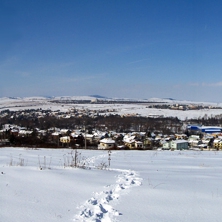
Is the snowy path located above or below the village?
above

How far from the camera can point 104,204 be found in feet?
7.77

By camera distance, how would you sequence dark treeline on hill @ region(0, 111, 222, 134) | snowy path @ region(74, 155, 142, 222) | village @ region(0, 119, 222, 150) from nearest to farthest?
snowy path @ region(74, 155, 142, 222), village @ region(0, 119, 222, 150), dark treeline on hill @ region(0, 111, 222, 134)

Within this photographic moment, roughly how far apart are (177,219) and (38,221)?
1.15m

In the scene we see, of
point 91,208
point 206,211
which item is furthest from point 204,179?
point 91,208

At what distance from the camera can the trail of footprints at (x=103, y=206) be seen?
2025mm

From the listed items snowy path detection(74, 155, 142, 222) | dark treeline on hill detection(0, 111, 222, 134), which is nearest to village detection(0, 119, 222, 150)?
dark treeline on hill detection(0, 111, 222, 134)

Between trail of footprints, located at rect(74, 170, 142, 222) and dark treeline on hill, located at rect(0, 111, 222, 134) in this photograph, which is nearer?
trail of footprints, located at rect(74, 170, 142, 222)

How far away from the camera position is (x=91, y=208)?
2.24m

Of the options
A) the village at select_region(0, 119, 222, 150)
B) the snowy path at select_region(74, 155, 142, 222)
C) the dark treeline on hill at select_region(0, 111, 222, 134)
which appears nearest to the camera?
the snowy path at select_region(74, 155, 142, 222)

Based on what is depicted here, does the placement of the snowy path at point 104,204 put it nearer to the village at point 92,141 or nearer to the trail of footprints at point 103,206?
the trail of footprints at point 103,206

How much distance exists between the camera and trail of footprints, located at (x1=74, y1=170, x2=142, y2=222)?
6.64 feet

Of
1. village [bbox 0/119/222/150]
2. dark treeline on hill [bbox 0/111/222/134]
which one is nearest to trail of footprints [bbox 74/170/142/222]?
village [bbox 0/119/222/150]

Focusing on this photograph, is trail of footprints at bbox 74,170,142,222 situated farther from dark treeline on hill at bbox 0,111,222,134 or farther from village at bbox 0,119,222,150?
dark treeline on hill at bbox 0,111,222,134

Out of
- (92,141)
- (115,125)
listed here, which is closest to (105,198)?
(92,141)
